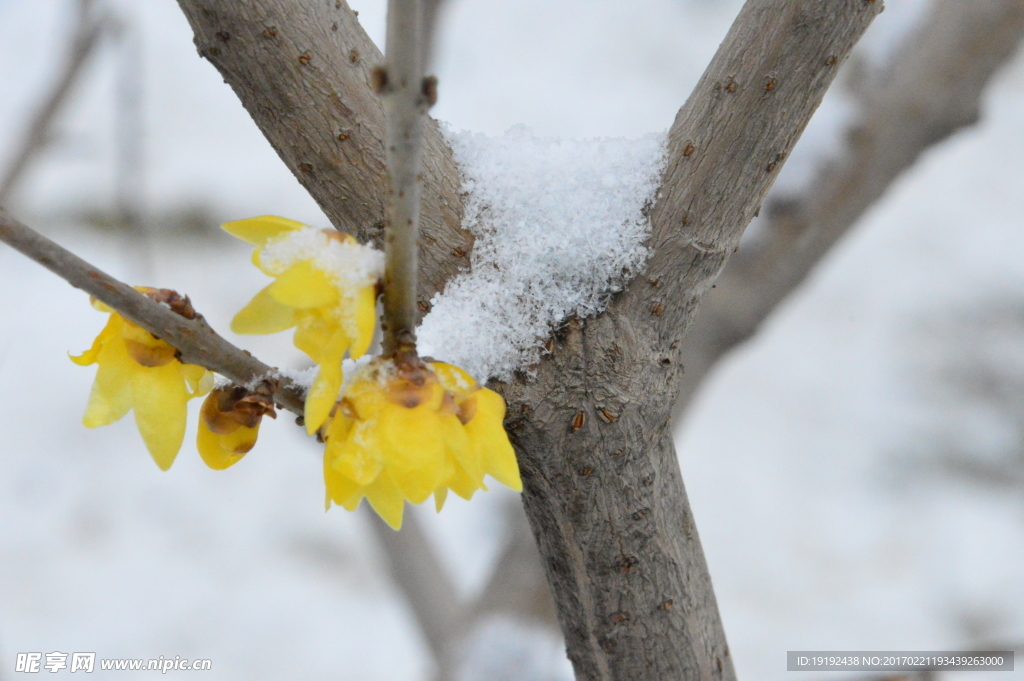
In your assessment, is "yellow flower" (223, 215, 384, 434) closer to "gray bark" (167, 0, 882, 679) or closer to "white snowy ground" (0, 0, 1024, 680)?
"gray bark" (167, 0, 882, 679)

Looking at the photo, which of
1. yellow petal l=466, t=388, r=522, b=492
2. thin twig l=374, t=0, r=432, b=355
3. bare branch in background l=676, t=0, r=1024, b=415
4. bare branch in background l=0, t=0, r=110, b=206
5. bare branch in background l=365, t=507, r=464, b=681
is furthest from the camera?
bare branch in background l=365, t=507, r=464, b=681

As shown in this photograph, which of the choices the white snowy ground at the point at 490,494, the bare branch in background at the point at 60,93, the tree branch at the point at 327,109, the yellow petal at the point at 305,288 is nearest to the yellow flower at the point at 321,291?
the yellow petal at the point at 305,288

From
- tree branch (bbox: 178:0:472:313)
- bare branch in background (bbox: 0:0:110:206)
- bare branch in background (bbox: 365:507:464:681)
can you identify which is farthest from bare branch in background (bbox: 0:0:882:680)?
bare branch in background (bbox: 365:507:464:681)

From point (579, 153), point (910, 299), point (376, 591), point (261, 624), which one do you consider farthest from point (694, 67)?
point (579, 153)

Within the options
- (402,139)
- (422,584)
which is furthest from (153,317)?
(422,584)

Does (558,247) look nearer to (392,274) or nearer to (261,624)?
(392,274)
